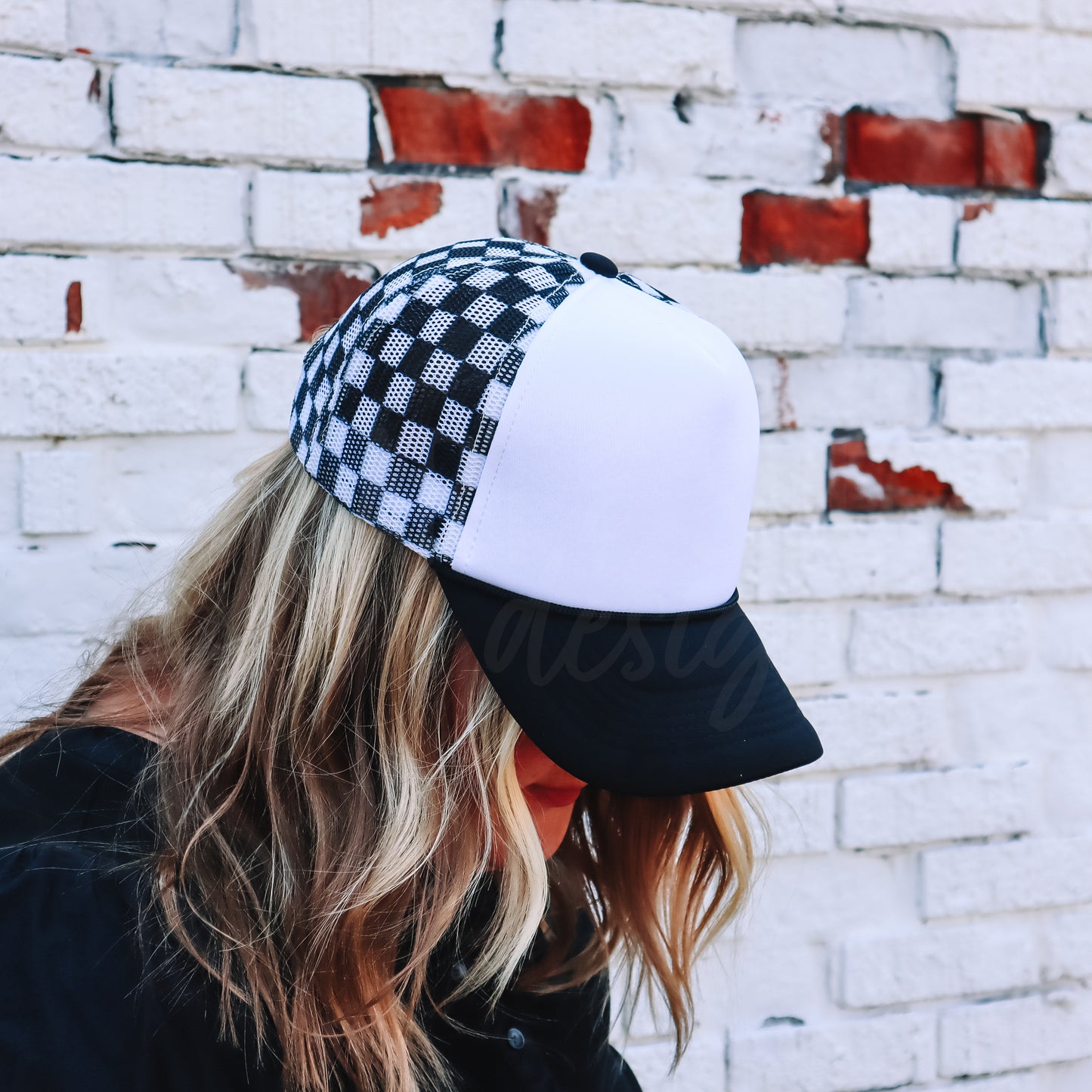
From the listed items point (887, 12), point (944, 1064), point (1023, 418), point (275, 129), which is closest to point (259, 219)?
point (275, 129)

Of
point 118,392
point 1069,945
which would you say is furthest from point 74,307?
point 1069,945

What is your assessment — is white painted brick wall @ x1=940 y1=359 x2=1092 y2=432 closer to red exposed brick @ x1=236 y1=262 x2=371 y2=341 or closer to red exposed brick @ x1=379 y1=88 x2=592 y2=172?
red exposed brick @ x1=379 y1=88 x2=592 y2=172

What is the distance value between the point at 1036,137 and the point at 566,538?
0.83m

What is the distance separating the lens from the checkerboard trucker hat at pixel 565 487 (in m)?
0.63

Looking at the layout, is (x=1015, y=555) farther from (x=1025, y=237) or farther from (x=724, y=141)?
(x=724, y=141)

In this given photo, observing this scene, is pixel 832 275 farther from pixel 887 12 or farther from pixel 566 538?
pixel 566 538

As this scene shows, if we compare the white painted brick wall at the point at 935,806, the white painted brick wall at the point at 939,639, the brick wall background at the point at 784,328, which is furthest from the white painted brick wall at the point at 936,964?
the white painted brick wall at the point at 939,639

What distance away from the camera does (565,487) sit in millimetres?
635

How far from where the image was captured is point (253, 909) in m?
0.67

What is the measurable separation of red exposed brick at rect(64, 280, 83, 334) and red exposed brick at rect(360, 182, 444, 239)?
25 cm

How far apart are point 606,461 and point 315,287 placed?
17.6 inches

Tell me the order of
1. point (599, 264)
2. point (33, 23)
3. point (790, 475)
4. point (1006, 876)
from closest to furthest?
point (599, 264) < point (33, 23) < point (790, 475) < point (1006, 876)

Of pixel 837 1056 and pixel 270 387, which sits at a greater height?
pixel 270 387

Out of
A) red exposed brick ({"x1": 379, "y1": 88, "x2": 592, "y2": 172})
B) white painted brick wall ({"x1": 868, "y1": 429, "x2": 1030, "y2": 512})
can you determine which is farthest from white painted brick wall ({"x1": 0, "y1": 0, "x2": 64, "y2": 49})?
white painted brick wall ({"x1": 868, "y1": 429, "x2": 1030, "y2": 512})
